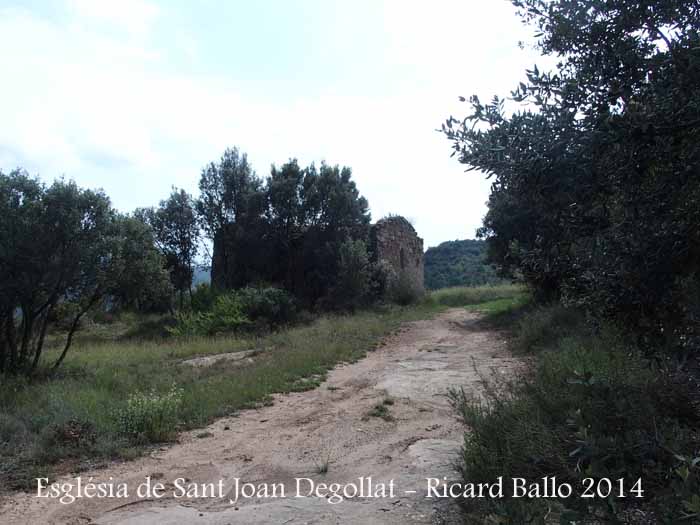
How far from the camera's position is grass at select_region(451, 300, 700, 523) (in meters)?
2.10

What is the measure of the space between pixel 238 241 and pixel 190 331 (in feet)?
23.6

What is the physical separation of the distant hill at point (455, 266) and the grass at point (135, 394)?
96.8 ft

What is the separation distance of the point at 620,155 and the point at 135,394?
22.4 feet

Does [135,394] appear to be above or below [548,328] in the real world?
below

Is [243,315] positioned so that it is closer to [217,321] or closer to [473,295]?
[217,321]

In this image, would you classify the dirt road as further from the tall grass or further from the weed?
the tall grass

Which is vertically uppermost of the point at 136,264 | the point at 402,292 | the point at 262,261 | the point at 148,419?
the point at 262,261

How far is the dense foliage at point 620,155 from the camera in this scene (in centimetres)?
223

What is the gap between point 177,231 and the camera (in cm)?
2470

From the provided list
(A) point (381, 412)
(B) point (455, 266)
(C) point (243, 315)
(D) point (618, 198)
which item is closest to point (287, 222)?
(C) point (243, 315)

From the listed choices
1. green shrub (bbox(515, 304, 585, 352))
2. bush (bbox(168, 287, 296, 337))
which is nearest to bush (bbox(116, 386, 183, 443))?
green shrub (bbox(515, 304, 585, 352))

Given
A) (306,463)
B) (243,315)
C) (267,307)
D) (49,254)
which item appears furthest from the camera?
(267,307)

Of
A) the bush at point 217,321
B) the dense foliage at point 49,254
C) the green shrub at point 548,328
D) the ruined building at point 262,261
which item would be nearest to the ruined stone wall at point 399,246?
the ruined building at point 262,261

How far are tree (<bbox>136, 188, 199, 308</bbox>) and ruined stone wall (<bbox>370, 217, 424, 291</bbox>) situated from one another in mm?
8614
